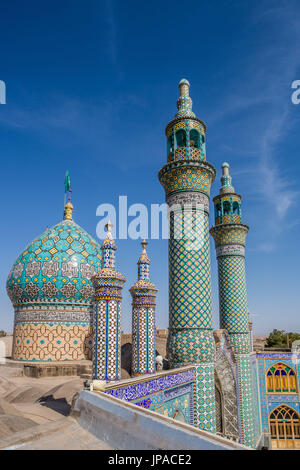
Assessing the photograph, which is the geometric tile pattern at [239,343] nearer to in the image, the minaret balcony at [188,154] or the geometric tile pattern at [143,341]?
the geometric tile pattern at [143,341]

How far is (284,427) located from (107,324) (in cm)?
1236

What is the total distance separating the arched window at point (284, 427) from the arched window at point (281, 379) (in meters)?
0.74

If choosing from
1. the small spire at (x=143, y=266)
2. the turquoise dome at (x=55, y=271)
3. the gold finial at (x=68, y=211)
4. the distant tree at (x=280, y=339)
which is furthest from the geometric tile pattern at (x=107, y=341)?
the distant tree at (x=280, y=339)

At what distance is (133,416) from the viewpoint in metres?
2.67

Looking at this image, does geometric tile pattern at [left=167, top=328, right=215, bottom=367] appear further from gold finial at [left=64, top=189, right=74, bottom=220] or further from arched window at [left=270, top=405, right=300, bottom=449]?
gold finial at [left=64, top=189, right=74, bottom=220]

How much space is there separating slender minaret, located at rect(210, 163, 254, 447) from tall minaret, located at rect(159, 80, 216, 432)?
5.06m

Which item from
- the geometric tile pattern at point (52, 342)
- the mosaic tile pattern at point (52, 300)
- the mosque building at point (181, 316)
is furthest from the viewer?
the mosaic tile pattern at point (52, 300)

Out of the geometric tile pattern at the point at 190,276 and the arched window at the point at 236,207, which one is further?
the arched window at the point at 236,207

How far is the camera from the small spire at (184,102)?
889cm

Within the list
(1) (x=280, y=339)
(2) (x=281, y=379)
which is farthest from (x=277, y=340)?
(2) (x=281, y=379)

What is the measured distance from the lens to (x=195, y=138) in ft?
29.6

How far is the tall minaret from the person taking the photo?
7.39 meters
